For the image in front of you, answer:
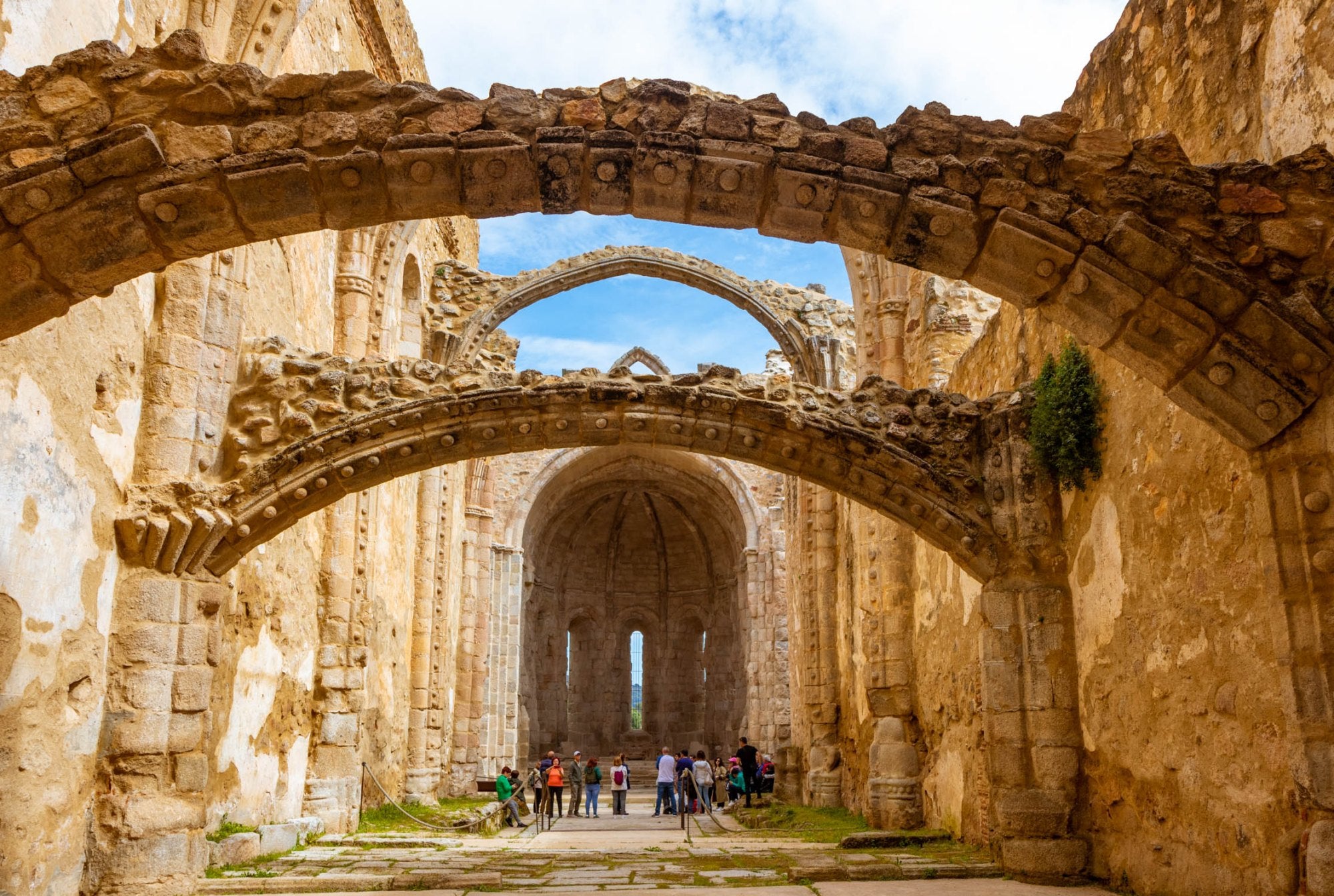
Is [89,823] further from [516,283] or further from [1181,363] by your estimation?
[516,283]

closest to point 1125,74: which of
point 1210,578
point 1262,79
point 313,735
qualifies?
point 1262,79

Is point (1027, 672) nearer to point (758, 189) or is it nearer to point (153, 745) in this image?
point (758, 189)

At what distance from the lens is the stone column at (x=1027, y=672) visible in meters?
6.99

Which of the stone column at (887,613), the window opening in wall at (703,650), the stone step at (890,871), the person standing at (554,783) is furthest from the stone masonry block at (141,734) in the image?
the window opening in wall at (703,650)

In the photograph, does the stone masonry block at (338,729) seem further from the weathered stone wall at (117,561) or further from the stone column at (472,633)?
the stone column at (472,633)

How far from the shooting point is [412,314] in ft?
49.2

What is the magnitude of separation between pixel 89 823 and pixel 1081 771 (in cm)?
602

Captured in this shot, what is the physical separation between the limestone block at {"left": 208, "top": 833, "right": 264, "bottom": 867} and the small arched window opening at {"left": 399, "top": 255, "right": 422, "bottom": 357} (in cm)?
776

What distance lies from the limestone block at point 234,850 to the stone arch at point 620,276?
27.4 feet

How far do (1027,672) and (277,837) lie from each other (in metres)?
5.71

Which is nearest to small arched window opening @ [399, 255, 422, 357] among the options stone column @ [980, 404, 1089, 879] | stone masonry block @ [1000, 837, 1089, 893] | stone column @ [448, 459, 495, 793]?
stone column @ [448, 459, 495, 793]

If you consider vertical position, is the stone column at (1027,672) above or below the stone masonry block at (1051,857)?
above

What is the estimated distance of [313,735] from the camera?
10.0 meters

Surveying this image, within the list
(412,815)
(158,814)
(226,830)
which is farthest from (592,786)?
(158,814)
